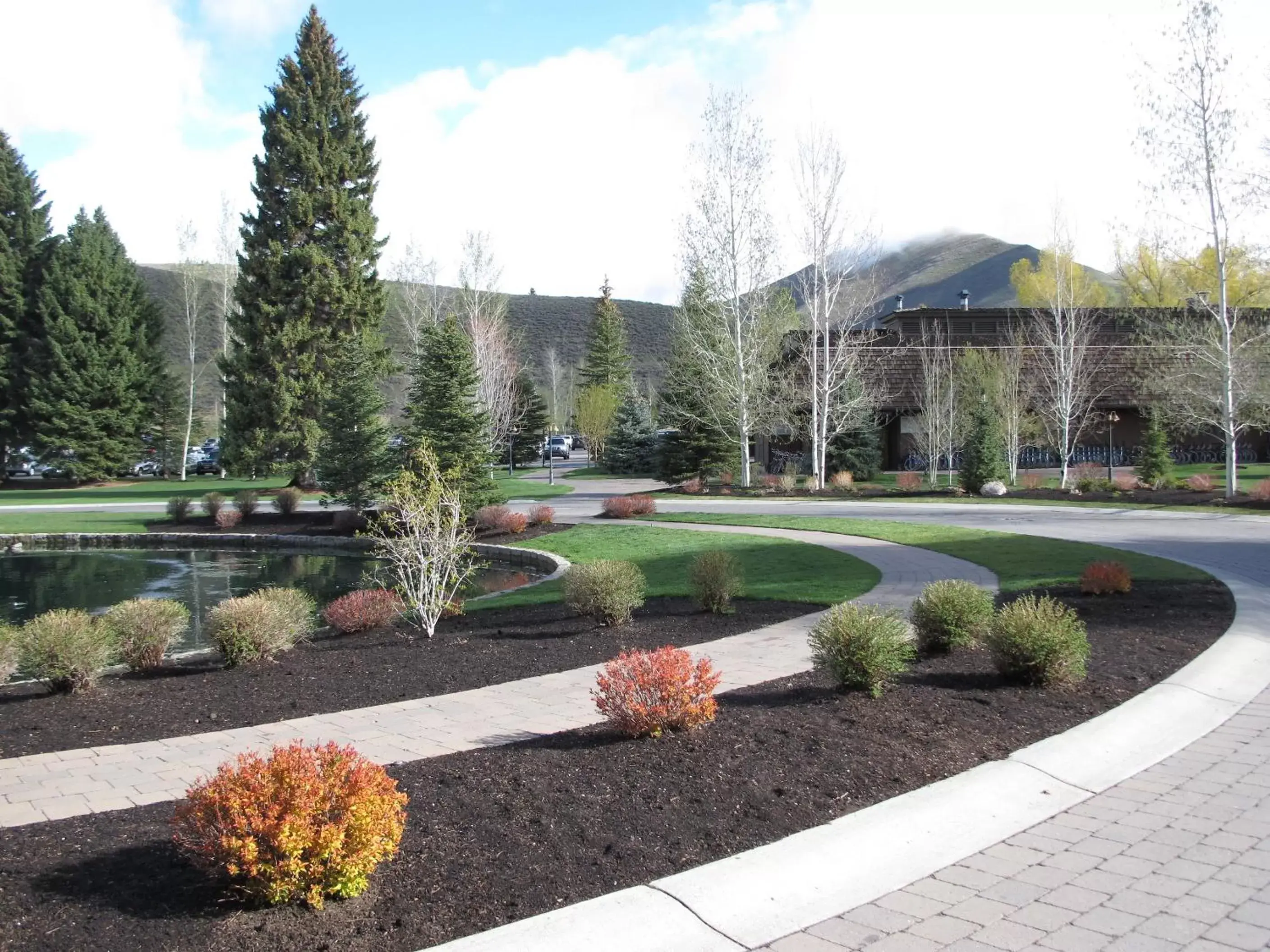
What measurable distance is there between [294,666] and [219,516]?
21436mm

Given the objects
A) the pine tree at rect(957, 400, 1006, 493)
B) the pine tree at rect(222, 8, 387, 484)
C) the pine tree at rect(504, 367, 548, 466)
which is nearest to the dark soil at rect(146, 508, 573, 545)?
the pine tree at rect(222, 8, 387, 484)

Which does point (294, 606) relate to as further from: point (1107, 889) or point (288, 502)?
point (288, 502)

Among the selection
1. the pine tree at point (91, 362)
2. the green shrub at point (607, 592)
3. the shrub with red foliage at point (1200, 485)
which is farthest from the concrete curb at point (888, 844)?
the pine tree at point (91, 362)

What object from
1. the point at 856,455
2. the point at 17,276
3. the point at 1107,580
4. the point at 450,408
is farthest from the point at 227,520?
the point at 17,276

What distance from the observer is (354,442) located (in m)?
27.2

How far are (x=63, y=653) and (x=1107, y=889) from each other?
7.13m

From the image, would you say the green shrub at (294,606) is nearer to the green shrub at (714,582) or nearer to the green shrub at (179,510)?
the green shrub at (714,582)

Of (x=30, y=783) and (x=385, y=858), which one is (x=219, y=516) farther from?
(x=385, y=858)

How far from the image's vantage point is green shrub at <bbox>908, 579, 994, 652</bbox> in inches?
304

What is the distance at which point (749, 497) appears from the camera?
2972 cm

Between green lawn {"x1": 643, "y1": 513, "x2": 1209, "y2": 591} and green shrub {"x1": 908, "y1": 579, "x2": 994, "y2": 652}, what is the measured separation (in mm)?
3457

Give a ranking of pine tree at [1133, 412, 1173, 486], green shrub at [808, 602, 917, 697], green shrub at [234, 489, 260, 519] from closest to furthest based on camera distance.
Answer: green shrub at [808, 602, 917, 697] → green shrub at [234, 489, 260, 519] → pine tree at [1133, 412, 1173, 486]

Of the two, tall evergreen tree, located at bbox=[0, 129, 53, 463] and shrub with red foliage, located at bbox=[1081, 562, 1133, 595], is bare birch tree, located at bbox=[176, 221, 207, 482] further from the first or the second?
shrub with red foliage, located at bbox=[1081, 562, 1133, 595]

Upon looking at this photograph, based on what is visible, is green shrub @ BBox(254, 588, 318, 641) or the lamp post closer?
green shrub @ BBox(254, 588, 318, 641)
